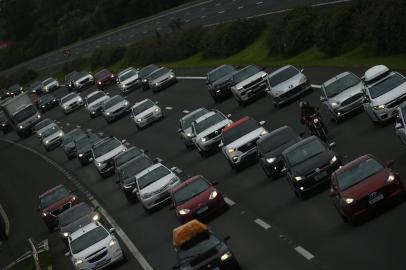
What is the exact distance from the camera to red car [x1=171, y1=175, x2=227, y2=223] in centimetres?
3038

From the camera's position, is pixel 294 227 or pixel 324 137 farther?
pixel 324 137

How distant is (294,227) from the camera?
25.8 metres

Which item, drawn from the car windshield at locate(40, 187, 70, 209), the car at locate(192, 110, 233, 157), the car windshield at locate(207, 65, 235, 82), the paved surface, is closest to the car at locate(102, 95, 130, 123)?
the paved surface

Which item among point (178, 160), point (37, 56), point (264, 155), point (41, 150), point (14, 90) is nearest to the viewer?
point (264, 155)

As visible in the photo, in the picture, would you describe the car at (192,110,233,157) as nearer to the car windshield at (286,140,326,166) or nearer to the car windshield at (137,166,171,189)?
the car windshield at (137,166,171,189)

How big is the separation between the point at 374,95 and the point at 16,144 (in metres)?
54.8

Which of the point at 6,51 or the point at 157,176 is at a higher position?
the point at 157,176

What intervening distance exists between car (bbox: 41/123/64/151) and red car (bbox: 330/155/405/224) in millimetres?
47551

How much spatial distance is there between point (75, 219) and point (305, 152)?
13209 mm

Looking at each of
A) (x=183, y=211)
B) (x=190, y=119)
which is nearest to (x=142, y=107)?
(x=190, y=119)

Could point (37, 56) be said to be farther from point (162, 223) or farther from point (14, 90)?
point (162, 223)

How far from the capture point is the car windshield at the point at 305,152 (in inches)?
1091

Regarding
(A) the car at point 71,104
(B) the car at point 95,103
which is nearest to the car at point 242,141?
(B) the car at point 95,103

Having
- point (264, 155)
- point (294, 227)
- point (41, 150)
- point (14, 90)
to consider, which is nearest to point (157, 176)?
point (264, 155)
